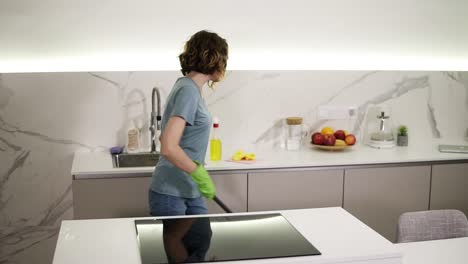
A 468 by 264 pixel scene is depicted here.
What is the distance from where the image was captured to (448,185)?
308 centimetres

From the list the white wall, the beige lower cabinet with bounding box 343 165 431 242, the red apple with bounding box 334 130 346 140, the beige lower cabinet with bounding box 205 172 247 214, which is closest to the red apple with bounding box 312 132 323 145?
the red apple with bounding box 334 130 346 140

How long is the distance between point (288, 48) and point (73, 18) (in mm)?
1323

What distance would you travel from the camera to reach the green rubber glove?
6.61 feet

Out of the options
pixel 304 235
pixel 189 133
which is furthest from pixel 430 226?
pixel 189 133

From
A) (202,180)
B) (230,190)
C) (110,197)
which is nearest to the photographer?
(202,180)

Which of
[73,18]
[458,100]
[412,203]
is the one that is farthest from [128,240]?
[458,100]

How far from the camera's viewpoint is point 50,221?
297 cm

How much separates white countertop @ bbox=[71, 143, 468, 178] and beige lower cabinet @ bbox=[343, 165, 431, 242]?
6 centimetres

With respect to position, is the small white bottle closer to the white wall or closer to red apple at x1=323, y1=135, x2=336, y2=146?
the white wall

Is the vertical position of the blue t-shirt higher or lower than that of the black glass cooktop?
higher

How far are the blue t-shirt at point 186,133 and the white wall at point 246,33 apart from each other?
1.12 m

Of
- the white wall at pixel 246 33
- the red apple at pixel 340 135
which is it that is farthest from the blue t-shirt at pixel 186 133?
the red apple at pixel 340 135

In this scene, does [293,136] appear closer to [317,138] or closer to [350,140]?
[317,138]

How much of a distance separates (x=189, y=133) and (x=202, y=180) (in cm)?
20
